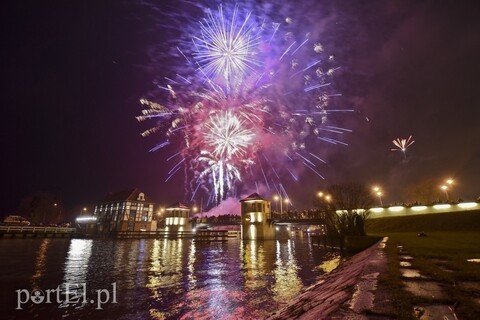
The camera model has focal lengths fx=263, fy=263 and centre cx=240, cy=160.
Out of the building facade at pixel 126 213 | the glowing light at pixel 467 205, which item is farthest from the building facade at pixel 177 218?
the glowing light at pixel 467 205

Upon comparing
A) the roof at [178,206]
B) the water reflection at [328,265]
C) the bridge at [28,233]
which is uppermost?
the roof at [178,206]

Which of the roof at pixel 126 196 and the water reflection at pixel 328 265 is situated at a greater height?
the roof at pixel 126 196

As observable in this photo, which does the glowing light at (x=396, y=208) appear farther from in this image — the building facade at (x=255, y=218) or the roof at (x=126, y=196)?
the roof at (x=126, y=196)

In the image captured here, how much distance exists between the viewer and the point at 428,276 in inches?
283

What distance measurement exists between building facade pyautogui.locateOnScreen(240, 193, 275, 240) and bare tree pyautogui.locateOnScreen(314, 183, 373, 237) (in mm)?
30120

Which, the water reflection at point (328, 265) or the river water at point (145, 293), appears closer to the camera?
the river water at point (145, 293)

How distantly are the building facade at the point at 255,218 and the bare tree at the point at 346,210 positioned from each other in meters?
30.1

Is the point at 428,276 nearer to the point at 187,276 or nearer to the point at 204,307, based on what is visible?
the point at 204,307

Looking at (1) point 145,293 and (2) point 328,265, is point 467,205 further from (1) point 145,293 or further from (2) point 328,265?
(1) point 145,293

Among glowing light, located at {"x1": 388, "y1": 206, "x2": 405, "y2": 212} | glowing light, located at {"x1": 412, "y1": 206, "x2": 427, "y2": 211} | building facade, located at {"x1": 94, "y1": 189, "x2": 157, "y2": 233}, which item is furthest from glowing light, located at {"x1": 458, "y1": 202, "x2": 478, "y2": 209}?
building facade, located at {"x1": 94, "y1": 189, "x2": 157, "y2": 233}

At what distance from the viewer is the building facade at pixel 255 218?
79250 mm

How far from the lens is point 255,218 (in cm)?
7994

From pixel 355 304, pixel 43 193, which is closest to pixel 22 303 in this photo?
pixel 355 304

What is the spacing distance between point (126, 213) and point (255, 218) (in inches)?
1602
